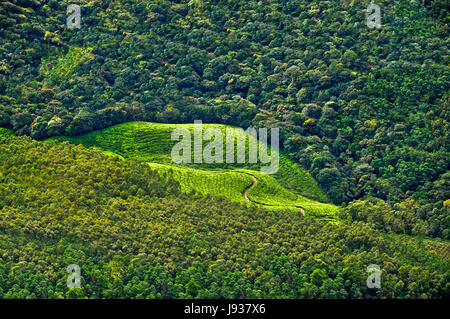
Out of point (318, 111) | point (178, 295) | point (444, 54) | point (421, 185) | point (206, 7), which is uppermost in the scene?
point (206, 7)

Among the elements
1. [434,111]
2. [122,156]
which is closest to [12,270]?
[122,156]

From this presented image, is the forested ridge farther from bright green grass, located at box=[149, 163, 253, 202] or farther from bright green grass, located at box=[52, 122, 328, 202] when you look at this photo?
bright green grass, located at box=[52, 122, 328, 202]

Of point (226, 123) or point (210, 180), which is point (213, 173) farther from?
point (226, 123)

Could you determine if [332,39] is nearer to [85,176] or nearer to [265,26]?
[265,26]

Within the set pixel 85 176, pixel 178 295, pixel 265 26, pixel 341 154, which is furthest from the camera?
pixel 265 26

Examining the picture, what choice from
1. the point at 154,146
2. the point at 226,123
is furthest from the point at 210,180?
the point at 226,123

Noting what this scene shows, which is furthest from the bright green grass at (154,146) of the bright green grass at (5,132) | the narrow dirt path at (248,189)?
the bright green grass at (5,132)

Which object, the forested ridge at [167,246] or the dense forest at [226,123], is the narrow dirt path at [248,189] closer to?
the forested ridge at [167,246]
